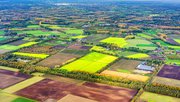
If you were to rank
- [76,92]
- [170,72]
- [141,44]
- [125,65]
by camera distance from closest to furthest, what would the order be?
[76,92] → [170,72] → [125,65] → [141,44]

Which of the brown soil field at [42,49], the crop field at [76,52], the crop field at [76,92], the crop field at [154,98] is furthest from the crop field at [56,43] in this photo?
the crop field at [154,98]

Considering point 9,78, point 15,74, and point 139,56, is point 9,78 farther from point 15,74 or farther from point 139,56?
point 139,56

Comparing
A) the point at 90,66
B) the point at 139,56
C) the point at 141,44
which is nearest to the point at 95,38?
the point at 141,44

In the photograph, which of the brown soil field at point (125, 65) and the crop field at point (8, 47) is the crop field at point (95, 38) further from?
the brown soil field at point (125, 65)

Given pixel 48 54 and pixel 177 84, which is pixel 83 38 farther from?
pixel 177 84

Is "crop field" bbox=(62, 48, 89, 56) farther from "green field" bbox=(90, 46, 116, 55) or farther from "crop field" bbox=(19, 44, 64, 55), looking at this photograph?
"green field" bbox=(90, 46, 116, 55)
